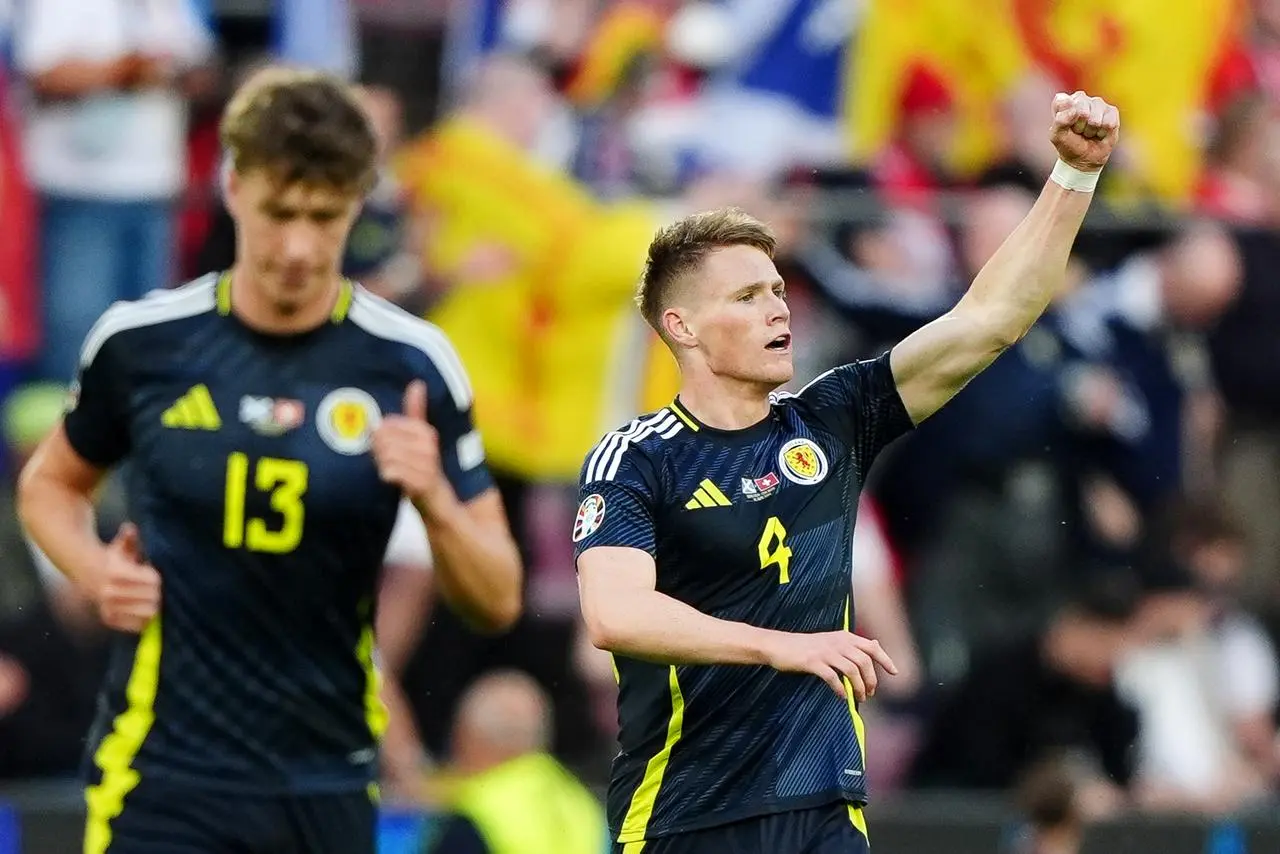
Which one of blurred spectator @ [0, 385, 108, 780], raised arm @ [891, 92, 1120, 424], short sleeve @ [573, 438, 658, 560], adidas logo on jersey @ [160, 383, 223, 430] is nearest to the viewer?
short sleeve @ [573, 438, 658, 560]

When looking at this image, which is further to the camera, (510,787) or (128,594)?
(510,787)

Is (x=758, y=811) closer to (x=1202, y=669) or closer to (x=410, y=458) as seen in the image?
(x=410, y=458)

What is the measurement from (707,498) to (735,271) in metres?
0.55

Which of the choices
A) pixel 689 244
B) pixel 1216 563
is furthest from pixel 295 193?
pixel 1216 563

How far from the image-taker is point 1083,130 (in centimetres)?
491

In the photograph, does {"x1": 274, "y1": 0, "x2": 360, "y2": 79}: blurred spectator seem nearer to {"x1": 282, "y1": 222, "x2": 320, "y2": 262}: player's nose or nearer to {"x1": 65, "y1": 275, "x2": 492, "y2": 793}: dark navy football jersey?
{"x1": 65, "y1": 275, "x2": 492, "y2": 793}: dark navy football jersey

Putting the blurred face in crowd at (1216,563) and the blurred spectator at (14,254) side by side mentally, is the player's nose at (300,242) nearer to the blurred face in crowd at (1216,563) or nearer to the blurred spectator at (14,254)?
the blurred spectator at (14,254)

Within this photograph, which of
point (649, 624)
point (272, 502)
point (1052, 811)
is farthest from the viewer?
point (1052, 811)

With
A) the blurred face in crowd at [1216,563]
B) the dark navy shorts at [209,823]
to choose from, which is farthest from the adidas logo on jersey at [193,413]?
the blurred face in crowd at [1216,563]

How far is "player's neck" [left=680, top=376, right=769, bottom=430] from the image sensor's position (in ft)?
16.1

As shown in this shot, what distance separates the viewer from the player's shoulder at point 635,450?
187 inches

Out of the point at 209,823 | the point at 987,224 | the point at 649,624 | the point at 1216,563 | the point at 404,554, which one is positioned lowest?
the point at 209,823

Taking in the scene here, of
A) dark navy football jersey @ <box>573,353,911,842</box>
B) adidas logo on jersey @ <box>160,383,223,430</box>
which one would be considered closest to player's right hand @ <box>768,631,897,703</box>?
dark navy football jersey @ <box>573,353,911,842</box>

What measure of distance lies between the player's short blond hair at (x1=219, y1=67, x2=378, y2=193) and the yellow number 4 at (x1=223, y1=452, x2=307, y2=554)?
2.24 ft
